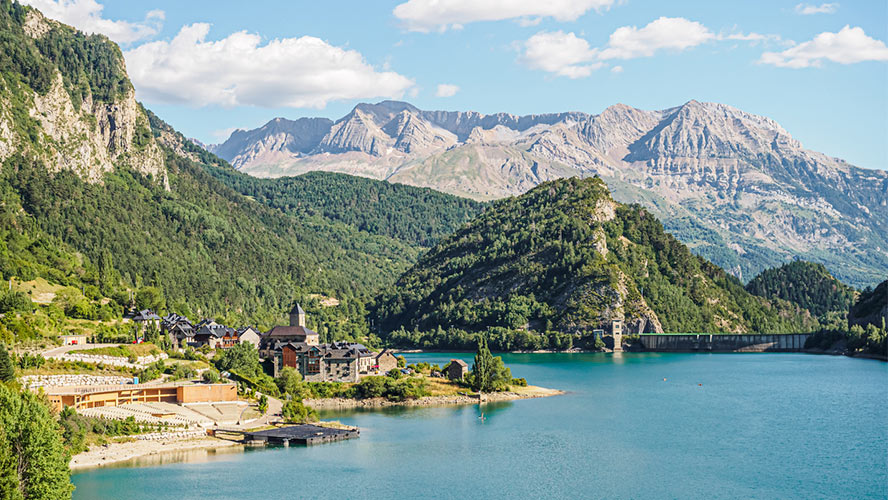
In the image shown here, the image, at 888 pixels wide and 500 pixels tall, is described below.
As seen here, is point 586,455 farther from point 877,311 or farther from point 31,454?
point 877,311

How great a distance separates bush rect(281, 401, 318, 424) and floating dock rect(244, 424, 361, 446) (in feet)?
12.1

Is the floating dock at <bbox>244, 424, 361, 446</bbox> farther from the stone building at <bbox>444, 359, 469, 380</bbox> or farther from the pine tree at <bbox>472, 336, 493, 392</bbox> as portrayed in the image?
the stone building at <bbox>444, 359, 469, 380</bbox>

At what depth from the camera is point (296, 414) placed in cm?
9500

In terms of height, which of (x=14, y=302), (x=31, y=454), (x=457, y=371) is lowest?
(x=31, y=454)

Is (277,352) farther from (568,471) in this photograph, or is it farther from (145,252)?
(145,252)

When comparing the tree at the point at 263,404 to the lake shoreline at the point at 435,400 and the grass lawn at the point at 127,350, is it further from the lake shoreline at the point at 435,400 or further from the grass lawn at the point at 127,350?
the grass lawn at the point at 127,350

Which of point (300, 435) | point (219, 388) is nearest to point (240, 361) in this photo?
point (219, 388)

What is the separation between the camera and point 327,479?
73.1m

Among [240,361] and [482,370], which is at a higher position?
[240,361]

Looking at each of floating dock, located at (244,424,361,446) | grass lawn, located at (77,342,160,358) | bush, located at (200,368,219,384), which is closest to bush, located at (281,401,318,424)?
floating dock, located at (244,424,361,446)

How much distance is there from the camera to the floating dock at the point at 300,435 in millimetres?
85750

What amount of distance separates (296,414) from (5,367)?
82.2 ft

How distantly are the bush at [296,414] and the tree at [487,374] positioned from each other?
27.0 meters

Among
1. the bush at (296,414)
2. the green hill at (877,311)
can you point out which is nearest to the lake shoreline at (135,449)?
the bush at (296,414)
